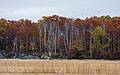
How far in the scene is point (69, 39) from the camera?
9531 centimetres

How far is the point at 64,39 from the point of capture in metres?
93.9

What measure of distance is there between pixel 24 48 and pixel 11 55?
5.69 m

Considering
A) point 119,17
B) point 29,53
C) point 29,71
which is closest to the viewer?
point 29,71

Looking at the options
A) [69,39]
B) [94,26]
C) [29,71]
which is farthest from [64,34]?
[29,71]

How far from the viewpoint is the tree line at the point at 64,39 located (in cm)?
8869

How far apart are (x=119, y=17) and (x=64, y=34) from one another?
21.7 metres

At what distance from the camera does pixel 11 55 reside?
Answer: 90312 mm

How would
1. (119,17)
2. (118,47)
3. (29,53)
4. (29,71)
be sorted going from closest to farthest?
1. (29,71)
2. (118,47)
3. (29,53)
4. (119,17)

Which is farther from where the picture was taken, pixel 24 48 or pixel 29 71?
pixel 24 48

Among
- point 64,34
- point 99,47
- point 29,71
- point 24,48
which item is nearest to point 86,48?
point 99,47

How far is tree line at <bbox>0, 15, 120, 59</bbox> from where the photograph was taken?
88.7 metres

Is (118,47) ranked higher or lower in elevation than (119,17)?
lower

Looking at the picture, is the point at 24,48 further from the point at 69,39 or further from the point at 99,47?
the point at 99,47

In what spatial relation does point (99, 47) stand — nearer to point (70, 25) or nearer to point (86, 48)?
point (86, 48)
